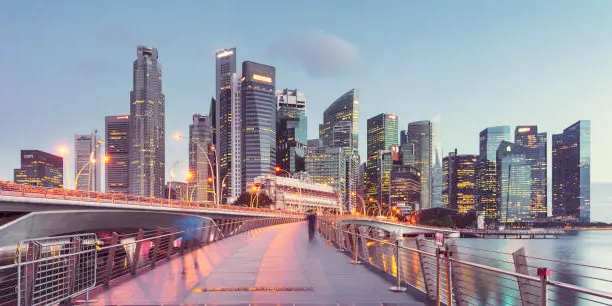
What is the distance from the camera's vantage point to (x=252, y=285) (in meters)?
12.3

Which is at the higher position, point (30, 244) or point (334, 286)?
point (30, 244)

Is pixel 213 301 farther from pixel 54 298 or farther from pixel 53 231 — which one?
pixel 53 231

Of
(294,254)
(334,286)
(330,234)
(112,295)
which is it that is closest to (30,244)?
(112,295)

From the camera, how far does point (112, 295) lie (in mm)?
10523

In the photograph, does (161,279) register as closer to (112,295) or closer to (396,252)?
(112,295)

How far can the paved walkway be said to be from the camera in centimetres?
1026

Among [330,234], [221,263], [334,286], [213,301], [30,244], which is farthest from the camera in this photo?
[330,234]

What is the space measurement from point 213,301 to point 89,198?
147 feet

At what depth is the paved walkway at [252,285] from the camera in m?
10.3

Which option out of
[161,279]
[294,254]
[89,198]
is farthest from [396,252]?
[89,198]

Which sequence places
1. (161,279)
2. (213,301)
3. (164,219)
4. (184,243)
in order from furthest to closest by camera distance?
(164,219) → (184,243) → (161,279) → (213,301)

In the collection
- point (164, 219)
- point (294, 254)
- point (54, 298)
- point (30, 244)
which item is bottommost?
point (164, 219)

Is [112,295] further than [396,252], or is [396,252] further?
[396,252]

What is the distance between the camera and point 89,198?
50.2 meters
